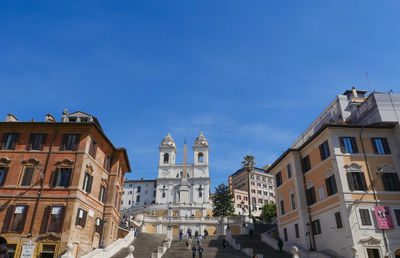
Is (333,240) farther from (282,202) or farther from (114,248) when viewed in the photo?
(114,248)

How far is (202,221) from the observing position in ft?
184

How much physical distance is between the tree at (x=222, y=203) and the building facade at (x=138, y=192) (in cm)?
3679

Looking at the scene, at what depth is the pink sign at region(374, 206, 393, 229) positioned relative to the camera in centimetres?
2570

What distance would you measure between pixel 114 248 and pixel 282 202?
839 inches

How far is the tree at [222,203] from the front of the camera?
71625 mm

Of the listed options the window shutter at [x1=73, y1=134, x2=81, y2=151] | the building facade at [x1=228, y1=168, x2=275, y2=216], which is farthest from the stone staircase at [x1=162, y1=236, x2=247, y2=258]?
the building facade at [x1=228, y1=168, x2=275, y2=216]

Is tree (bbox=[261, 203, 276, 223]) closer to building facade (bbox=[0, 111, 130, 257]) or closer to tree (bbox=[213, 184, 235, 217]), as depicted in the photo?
tree (bbox=[213, 184, 235, 217])

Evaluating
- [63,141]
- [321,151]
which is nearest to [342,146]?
[321,151]

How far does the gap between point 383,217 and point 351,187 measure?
3464 millimetres

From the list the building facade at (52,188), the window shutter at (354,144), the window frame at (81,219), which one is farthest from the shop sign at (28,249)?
the window shutter at (354,144)

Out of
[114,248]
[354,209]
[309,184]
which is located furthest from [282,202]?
[114,248]

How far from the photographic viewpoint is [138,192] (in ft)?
349

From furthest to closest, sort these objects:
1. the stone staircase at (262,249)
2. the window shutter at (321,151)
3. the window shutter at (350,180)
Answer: the window shutter at (321,151) < the stone staircase at (262,249) < the window shutter at (350,180)

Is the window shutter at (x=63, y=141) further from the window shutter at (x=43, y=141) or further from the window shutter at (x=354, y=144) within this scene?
the window shutter at (x=354, y=144)
